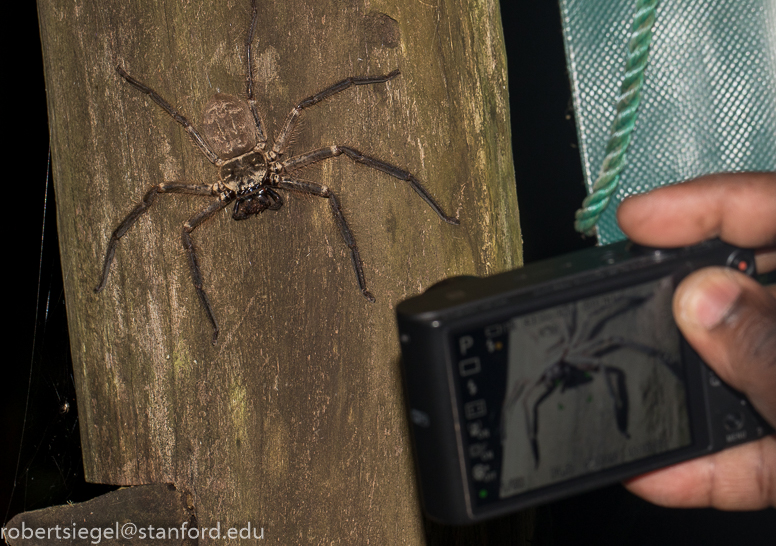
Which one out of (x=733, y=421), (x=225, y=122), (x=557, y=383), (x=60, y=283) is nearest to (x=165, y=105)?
(x=225, y=122)

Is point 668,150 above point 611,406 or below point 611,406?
above

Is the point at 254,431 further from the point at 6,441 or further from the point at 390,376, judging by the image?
the point at 6,441

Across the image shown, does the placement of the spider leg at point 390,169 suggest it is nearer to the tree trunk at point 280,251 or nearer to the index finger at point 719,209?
the tree trunk at point 280,251

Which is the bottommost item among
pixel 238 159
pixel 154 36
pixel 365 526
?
pixel 365 526

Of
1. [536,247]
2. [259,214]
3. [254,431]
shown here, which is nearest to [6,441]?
[254,431]

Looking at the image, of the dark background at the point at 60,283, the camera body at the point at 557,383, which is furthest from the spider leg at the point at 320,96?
the dark background at the point at 60,283

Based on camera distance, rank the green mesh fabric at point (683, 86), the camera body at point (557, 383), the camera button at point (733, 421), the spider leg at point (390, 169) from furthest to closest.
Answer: the green mesh fabric at point (683, 86) < the spider leg at point (390, 169) < the camera button at point (733, 421) < the camera body at point (557, 383)

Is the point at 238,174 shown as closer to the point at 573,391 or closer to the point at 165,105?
the point at 165,105
